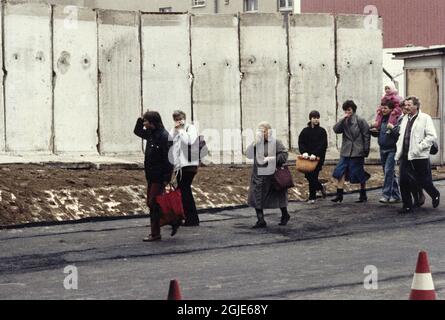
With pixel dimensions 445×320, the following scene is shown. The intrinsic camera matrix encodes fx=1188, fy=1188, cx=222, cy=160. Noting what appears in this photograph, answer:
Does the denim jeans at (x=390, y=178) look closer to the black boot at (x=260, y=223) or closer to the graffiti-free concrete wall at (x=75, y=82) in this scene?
the black boot at (x=260, y=223)

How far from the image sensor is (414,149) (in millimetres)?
18562

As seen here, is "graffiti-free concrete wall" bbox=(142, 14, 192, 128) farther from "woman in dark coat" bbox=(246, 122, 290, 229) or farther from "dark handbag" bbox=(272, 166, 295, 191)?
"dark handbag" bbox=(272, 166, 295, 191)

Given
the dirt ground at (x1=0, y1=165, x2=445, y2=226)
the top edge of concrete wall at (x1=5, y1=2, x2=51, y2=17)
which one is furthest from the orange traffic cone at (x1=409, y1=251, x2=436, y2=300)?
the top edge of concrete wall at (x1=5, y1=2, x2=51, y2=17)

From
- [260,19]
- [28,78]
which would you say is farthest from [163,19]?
[28,78]

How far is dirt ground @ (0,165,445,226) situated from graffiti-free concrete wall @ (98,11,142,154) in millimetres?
2463

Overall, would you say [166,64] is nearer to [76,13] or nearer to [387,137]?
[76,13]

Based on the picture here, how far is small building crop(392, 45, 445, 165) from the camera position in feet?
86.4

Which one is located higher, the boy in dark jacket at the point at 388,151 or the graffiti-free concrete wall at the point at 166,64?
the graffiti-free concrete wall at the point at 166,64

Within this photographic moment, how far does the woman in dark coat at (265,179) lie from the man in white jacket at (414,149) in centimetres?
227

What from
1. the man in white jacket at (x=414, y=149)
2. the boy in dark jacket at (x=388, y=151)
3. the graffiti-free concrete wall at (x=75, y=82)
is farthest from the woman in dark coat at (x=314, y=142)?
the graffiti-free concrete wall at (x=75, y=82)

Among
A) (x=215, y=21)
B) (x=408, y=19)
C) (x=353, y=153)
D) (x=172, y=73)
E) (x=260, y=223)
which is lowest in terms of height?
(x=260, y=223)

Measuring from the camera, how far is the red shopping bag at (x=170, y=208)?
1602 centimetres

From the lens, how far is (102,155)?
80.9 feet

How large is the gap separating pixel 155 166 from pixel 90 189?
3.64 metres
